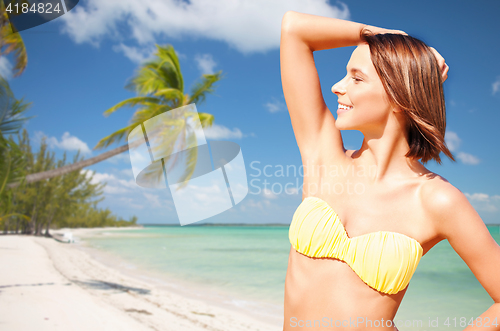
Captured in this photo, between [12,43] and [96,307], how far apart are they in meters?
6.27

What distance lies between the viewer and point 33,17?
631cm

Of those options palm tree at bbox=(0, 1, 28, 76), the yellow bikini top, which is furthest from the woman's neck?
palm tree at bbox=(0, 1, 28, 76)

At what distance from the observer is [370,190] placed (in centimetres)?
113

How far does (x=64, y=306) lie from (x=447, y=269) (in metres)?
18.1

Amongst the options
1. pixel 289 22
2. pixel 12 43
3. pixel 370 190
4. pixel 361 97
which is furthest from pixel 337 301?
pixel 12 43

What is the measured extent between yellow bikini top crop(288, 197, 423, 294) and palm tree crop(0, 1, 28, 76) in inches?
312

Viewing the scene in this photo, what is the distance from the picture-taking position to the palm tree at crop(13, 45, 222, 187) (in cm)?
905

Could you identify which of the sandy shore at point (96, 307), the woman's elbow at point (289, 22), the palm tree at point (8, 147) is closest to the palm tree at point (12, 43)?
the palm tree at point (8, 147)

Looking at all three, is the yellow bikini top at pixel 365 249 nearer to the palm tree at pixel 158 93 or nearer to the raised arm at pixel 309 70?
the raised arm at pixel 309 70

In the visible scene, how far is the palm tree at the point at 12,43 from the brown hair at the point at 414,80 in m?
7.89

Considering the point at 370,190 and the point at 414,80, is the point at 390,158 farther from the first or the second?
the point at 414,80

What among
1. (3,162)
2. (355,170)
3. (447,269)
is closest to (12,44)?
(3,162)

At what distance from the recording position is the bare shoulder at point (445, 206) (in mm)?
965

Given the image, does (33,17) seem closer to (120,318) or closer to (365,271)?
(120,318)
